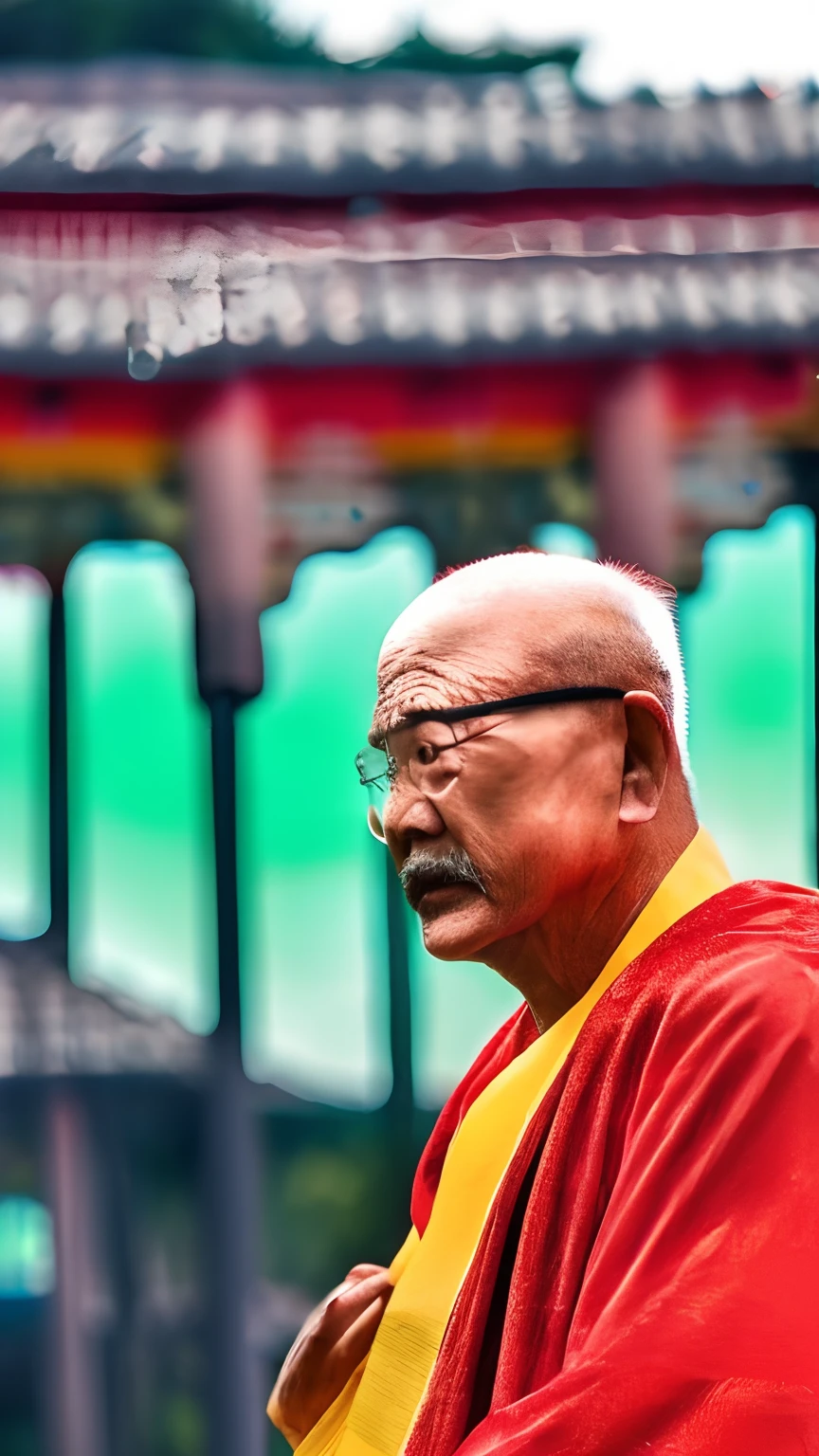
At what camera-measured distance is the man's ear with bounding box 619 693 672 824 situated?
82 cm

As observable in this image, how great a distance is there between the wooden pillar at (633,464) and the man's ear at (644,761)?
4.96ft

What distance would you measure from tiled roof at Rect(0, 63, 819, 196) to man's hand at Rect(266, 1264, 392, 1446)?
1.87m

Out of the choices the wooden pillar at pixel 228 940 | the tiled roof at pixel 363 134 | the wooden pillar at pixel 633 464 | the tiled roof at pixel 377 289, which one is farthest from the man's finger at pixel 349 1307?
the tiled roof at pixel 363 134

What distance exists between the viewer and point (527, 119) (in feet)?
8.02

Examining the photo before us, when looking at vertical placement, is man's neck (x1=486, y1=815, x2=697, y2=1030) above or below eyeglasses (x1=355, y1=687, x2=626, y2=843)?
below

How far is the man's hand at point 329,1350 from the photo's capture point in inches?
37.5

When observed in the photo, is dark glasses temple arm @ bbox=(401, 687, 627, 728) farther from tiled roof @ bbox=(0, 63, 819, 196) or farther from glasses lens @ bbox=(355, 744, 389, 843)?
tiled roof @ bbox=(0, 63, 819, 196)

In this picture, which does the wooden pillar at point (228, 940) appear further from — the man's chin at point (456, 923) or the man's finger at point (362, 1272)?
the man's chin at point (456, 923)

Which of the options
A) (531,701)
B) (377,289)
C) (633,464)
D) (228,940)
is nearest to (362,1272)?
(531,701)

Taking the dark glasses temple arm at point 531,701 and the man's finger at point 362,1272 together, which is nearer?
the dark glasses temple arm at point 531,701

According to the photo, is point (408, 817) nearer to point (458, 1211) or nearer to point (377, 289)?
point (458, 1211)

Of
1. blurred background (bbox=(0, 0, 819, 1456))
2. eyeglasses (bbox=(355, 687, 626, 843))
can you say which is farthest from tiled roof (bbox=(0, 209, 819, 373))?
eyeglasses (bbox=(355, 687, 626, 843))

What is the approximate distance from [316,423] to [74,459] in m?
0.41

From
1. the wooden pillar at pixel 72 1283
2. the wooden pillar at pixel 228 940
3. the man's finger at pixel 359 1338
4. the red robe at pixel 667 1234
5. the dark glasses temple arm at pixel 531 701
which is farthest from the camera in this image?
the wooden pillar at pixel 72 1283
